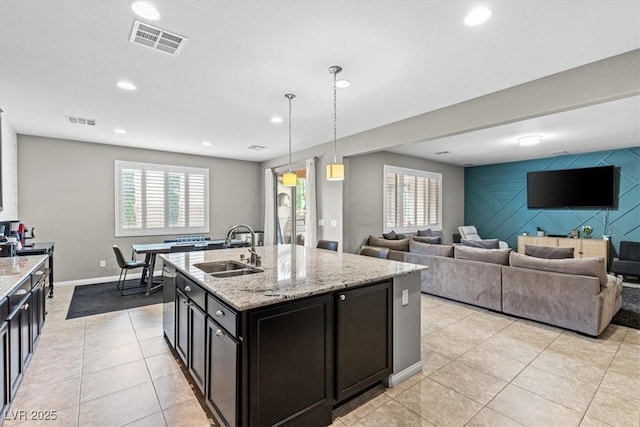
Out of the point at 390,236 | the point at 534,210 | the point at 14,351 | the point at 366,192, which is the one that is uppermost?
the point at 366,192

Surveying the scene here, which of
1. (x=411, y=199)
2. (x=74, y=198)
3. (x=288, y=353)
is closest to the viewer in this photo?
(x=288, y=353)

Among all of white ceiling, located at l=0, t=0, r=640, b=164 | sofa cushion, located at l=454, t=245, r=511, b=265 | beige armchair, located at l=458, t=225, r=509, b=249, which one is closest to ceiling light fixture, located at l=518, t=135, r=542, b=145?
white ceiling, located at l=0, t=0, r=640, b=164

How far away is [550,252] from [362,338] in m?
3.13

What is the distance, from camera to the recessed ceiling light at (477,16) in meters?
2.03

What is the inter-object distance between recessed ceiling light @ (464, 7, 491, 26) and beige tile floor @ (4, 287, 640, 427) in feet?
8.86

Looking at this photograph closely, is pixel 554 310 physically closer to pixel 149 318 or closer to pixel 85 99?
pixel 149 318

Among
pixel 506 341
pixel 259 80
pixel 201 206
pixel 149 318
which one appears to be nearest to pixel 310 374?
pixel 506 341

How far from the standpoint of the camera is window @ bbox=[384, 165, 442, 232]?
6872 millimetres

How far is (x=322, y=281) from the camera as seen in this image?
6.82ft

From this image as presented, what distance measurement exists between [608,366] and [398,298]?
80.2 inches

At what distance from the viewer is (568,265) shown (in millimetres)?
3479

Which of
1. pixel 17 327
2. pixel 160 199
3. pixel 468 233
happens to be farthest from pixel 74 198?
pixel 468 233

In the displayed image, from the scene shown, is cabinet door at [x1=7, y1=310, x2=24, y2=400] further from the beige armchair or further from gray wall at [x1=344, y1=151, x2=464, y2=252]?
the beige armchair

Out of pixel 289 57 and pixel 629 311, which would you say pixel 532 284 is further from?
pixel 289 57
